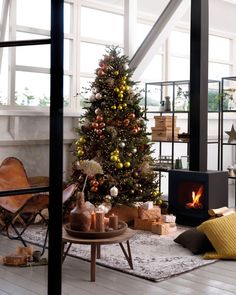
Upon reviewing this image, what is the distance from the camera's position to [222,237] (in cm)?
439

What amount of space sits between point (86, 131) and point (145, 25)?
2684 millimetres

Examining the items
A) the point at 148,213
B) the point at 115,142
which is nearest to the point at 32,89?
the point at 115,142

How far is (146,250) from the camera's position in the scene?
4.61 metres

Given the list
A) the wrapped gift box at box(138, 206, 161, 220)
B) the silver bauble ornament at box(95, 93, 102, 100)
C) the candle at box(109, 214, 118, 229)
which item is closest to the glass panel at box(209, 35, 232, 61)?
the silver bauble ornament at box(95, 93, 102, 100)

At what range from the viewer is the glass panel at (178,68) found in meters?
8.27

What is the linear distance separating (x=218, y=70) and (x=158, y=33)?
9.17ft

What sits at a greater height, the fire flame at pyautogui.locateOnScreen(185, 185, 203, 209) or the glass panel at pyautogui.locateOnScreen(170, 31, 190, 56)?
the glass panel at pyautogui.locateOnScreen(170, 31, 190, 56)

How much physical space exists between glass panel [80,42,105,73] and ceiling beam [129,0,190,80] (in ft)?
2.16

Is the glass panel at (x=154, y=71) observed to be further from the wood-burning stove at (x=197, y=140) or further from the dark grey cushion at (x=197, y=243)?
the dark grey cushion at (x=197, y=243)

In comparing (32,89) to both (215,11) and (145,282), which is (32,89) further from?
(215,11)

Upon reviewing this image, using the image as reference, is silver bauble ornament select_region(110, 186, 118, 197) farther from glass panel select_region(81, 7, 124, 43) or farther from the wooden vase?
glass panel select_region(81, 7, 124, 43)

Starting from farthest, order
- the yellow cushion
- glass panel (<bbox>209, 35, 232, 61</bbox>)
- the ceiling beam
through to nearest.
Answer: glass panel (<bbox>209, 35, 232, 61</bbox>)
the ceiling beam
the yellow cushion

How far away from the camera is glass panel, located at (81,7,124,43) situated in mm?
7055

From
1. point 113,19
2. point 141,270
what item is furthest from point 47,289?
A: point 113,19
